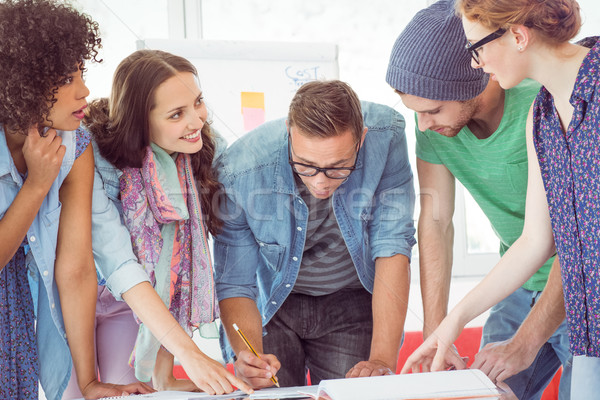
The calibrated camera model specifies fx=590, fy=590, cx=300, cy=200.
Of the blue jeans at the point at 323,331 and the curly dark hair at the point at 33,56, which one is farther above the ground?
the curly dark hair at the point at 33,56

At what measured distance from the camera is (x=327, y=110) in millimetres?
973

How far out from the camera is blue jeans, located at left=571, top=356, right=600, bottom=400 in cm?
72

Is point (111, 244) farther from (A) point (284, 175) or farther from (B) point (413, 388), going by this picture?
(B) point (413, 388)

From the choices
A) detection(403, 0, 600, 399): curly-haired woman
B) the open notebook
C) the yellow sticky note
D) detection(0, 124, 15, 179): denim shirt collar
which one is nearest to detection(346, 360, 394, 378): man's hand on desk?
detection(403, 0, 600, 399): curly-haired woman

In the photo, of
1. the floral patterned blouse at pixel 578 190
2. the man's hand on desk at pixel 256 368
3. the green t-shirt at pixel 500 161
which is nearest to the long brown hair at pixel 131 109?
the man's hand on desk at pixel 256 368

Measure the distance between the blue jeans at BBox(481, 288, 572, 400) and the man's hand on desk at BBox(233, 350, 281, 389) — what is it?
387mm

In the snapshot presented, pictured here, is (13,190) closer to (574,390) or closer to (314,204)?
(314,204)

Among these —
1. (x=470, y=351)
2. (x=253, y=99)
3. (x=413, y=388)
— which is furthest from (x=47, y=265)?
(x=253, y=99)

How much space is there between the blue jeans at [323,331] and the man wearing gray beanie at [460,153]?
0.49ft

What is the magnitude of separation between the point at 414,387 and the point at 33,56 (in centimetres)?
66

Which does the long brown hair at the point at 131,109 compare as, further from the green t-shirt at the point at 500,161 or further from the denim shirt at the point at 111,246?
the green t-shirt at the point at 500,161

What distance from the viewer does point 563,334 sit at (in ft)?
3.38

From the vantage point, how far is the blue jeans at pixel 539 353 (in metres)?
1.02

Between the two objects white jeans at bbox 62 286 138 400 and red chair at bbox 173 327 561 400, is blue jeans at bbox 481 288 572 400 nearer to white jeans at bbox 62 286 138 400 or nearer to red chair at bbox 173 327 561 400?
red chair at bbox 173 327 561 400
